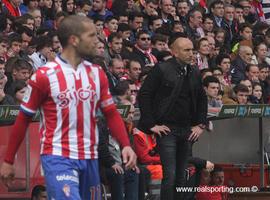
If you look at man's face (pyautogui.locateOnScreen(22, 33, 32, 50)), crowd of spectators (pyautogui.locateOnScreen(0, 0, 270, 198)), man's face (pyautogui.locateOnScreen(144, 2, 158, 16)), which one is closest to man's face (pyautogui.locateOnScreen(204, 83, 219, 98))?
crowd of spectators (pyautogui.locateOnScreen(0, 0, 270, 198))

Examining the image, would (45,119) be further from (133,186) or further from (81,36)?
(133,186)

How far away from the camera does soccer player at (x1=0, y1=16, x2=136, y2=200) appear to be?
27.2 ft

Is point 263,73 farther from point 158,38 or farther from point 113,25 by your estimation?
point 113,25

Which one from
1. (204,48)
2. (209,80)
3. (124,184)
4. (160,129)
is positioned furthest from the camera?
(204,48)

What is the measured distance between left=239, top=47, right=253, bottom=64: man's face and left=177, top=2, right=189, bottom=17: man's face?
1906 millimetres

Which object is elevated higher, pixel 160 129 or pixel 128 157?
pixel 128 157

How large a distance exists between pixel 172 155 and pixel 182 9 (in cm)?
1015

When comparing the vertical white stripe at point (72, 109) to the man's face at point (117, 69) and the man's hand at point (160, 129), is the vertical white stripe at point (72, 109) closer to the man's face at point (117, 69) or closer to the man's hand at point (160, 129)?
the man's hand at point (160, 129)

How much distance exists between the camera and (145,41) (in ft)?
59.5

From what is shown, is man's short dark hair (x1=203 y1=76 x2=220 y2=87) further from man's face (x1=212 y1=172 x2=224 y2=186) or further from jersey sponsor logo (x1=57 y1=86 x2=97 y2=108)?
jersey sponsor logo (x1=57 y1=86 x2=97 y2=108)

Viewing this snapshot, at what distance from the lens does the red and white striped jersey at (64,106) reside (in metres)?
8.30

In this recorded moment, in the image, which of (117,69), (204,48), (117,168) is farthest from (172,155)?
(204,48)

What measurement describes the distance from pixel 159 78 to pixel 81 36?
349 cm

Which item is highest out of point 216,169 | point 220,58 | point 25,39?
point 25,39
